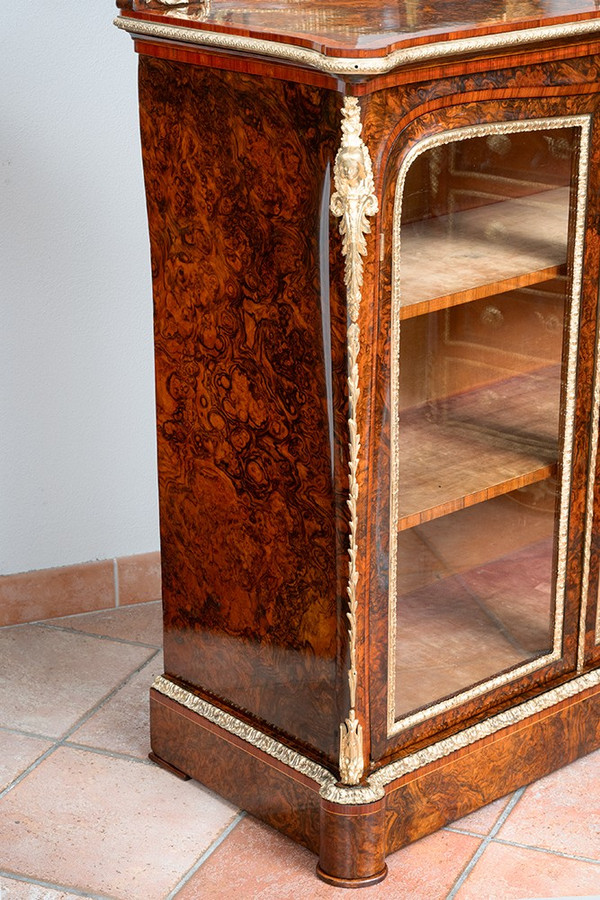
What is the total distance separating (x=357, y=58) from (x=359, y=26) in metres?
0.23

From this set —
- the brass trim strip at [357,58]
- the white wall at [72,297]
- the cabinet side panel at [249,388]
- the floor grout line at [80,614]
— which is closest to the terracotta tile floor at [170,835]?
the cabinet side panel at [249,388]

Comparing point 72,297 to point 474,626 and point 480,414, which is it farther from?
point 474,626

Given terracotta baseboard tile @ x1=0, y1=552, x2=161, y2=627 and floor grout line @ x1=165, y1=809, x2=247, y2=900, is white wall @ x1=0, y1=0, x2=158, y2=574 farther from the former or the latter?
floor grout line @ x1=165, y1=809, x2=247, y2=900

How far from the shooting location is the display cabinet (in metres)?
1.96

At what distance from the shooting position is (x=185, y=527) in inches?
93.8

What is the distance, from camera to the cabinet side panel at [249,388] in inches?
78.4

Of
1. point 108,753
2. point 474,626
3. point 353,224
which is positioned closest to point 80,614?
point 108,753

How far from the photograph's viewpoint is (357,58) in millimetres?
1775

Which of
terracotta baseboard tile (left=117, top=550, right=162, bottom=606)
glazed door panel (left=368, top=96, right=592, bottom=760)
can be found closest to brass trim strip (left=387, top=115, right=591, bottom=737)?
glazed door panel (left=368, top=96, right=592, bottom=760)

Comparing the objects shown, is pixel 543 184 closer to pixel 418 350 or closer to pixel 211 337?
pixel 418 350

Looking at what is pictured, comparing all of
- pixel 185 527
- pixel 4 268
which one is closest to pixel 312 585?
pixel 185 527

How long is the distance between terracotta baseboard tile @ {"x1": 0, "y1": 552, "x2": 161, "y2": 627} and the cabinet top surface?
4.63 feet

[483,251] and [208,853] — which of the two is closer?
[483,251]

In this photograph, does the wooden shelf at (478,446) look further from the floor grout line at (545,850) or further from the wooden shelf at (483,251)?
the floor grout line at (545,850)
